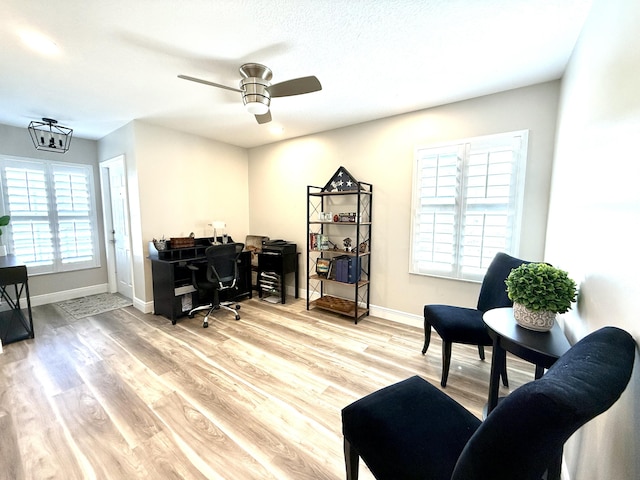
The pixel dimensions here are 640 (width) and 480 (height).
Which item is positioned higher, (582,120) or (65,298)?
(582,120)

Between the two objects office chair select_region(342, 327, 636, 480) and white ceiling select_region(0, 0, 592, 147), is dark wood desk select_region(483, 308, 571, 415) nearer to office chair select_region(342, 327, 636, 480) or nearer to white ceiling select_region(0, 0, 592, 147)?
office chair select_region(342, 327, 636, 480)

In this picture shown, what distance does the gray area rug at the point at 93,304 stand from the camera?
359 centimetres

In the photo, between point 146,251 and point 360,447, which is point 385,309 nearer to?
point 360,447

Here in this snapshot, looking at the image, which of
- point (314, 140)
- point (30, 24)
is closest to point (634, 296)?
point (30, 24)

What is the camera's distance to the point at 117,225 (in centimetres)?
416

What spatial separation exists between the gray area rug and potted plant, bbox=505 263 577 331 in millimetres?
4653

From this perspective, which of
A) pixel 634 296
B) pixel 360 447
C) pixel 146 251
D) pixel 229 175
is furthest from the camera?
pixel 229 175

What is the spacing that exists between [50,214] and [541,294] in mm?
5730

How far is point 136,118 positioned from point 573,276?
452cm

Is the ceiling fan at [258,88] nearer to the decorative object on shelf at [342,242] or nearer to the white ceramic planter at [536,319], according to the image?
the decorative object on shelf at [342,242]

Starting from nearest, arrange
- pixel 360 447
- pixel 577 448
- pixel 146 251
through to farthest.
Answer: pixel 360 447, pixel 577 448, pixel 146 251

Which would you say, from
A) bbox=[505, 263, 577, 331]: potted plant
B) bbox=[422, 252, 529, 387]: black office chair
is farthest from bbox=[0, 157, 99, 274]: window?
bbox=[505, 263, 577, 331]: potted plant

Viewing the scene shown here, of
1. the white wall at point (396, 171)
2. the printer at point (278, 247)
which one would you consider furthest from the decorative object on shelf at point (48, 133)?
the printer at point (278, 247)

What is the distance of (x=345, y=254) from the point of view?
11.5 ft
